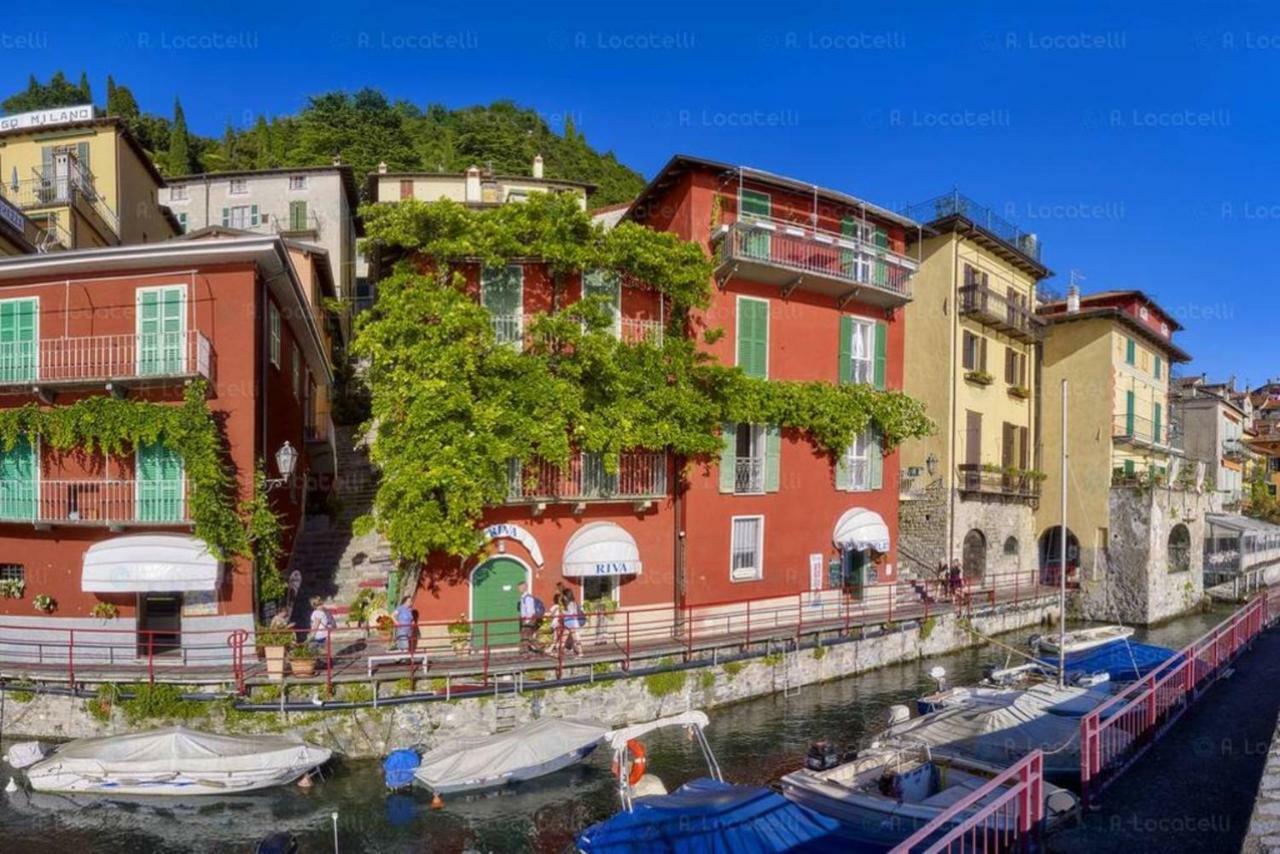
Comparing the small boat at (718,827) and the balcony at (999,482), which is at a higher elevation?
the balcony at (999,482)

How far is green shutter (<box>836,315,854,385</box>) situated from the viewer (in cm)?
2758

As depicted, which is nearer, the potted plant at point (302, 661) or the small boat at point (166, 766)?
the small boat at point (166, 766)

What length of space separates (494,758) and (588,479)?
27.8ft

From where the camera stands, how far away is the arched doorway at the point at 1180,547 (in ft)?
129

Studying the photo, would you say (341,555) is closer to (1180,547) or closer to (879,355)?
(879,355)

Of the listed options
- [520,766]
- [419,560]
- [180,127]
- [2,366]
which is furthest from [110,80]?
[520,766]

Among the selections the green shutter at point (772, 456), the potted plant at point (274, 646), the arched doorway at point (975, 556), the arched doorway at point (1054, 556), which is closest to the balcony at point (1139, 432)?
the arched doorway at point (1054, 556)

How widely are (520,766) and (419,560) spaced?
6.63 m

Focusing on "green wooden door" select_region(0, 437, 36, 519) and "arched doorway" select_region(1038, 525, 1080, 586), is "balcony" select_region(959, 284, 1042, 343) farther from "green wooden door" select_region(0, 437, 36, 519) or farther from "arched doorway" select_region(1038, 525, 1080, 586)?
"green wooden door" select_region(0, 437, 36, 519)

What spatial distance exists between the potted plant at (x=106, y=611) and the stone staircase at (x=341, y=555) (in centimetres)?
430

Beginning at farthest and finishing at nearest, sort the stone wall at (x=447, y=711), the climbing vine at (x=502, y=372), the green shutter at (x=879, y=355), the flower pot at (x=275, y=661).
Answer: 1. the green shutter at (x=879, y=355)
2. the climbing vine at (x=502, y=372)
3. the flower pot at (x=275, y=661)
4. the stone wall at (x=447, y=711)

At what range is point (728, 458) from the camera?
80.6 ft

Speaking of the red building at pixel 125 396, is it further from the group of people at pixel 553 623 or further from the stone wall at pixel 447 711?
the group of people at pixel 553 623

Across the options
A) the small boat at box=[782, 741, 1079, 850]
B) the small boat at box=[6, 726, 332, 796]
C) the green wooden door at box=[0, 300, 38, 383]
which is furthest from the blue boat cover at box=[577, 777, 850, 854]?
the green wooden door at box=[0, 300, 38, 383]
